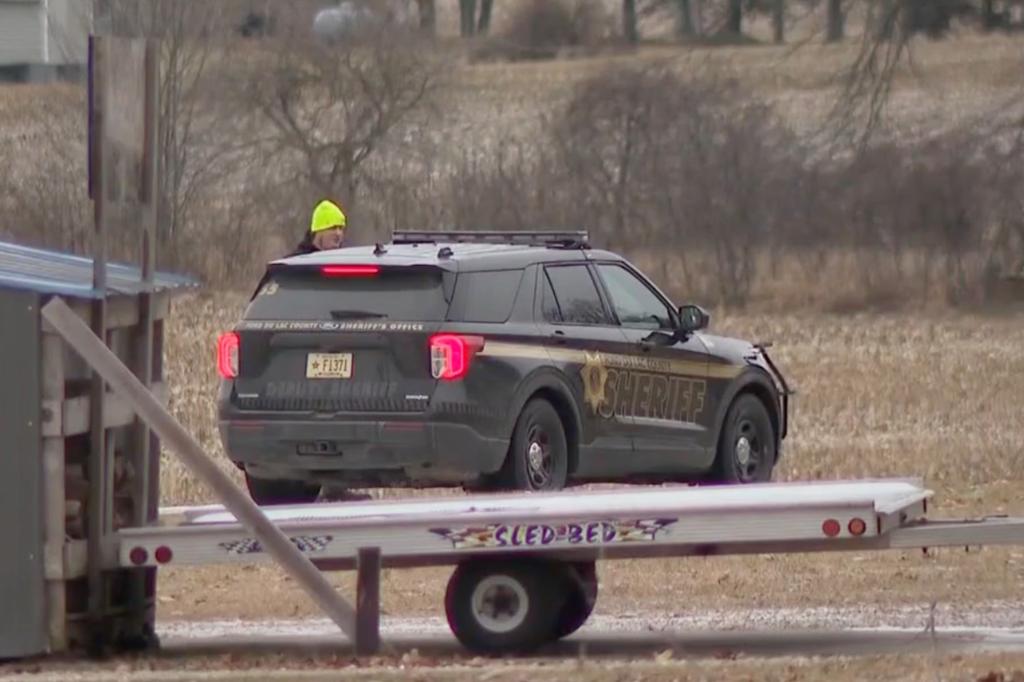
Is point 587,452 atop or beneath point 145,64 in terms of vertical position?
beneath

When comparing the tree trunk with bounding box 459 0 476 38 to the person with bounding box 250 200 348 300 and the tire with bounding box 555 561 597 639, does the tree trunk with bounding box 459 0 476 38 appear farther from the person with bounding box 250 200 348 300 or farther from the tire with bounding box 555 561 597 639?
the tire with bounding box 555 561 597 639

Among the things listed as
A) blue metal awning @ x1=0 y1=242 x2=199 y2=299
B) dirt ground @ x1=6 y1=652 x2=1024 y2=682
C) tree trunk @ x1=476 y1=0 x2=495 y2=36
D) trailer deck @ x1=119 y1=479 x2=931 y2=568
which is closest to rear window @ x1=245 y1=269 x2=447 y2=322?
blue metal awning @ x1=0 y1=242 x2=199 y2=299

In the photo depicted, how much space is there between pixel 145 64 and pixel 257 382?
4257mm

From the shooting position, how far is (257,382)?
14.0 metres

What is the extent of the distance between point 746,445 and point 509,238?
7.64 ft

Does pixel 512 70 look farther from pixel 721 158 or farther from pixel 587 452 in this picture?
pixel 587 452

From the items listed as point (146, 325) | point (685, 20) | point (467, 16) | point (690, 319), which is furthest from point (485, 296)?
point (467, 16)

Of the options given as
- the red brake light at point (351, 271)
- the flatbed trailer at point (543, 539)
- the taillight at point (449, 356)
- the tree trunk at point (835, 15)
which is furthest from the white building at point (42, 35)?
the flatbed trailer at point (543, 539)

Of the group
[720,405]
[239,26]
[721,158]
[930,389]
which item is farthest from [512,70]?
[720,405]

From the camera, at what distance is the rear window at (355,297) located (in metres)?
13.7

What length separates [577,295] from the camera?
1487 centimetres

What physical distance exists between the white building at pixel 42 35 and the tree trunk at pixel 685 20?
15.2m

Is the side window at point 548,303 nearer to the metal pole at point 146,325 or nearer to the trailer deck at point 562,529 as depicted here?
the metal pole at point 146,325

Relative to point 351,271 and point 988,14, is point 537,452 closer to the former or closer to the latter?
point 351,271
